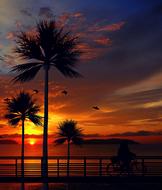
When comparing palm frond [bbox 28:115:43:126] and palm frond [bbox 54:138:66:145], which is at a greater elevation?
palm frond [bbox 28:115:43:126]

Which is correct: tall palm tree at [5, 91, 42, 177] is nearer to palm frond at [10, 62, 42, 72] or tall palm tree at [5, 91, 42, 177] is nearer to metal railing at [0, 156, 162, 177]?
metal railing at [0, 156, 162, 177]

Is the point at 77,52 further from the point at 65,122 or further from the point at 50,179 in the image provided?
the point at 65,122

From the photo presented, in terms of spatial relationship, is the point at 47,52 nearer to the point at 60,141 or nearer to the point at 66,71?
the point at 66,71

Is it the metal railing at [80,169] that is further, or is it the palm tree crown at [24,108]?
the palm tree crown at [24,108]

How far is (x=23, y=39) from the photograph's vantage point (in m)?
21.3

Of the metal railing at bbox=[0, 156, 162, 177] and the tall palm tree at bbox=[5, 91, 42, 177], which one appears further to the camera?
the tall palm tree at bbox=[5, 91, 42, 177]

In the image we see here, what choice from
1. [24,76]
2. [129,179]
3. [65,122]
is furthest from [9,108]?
[129,179]

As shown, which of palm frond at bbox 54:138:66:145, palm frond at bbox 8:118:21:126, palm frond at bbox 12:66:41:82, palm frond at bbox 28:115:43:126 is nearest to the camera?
palm frond at bbox 12:66:41:82

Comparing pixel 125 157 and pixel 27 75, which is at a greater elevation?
pixel 27 75

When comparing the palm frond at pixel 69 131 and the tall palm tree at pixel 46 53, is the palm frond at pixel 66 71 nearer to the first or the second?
the tall palm tree at pixel 46 53

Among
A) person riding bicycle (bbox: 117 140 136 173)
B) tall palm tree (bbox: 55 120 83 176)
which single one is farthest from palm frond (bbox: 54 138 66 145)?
person riding bicycle (bbox: 117 140 136 173)

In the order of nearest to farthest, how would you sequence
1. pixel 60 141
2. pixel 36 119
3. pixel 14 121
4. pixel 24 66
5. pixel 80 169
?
1. pixel 24 66
2. pixel 36 119
3. pixel 80 169
4. pixel 14 121
5. pixel 60 141

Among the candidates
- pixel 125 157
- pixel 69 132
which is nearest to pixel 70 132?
pixel 69 132

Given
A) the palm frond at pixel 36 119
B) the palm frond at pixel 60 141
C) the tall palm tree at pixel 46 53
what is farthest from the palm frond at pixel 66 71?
the palm frond at pixel 60 141
